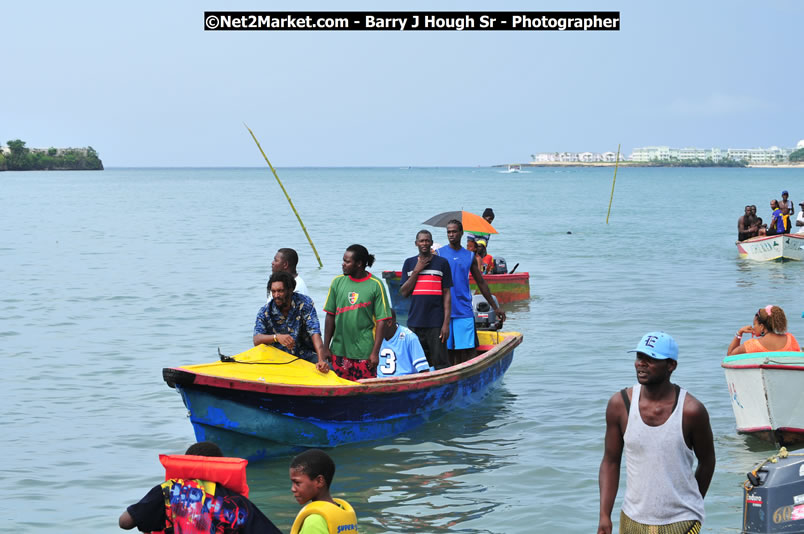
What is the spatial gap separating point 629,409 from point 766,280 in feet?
68.8

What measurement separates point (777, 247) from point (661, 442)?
23641mm

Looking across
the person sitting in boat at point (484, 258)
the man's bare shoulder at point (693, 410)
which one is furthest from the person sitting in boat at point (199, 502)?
the person sitting in boat at point (484, 258)

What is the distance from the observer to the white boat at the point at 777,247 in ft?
85.6

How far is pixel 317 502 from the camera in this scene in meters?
4.50

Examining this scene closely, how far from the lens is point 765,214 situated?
58156 millimetres

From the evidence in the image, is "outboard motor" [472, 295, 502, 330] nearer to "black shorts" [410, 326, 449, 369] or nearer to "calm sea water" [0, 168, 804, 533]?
"calm sea water" [0, 168, 804, 533]

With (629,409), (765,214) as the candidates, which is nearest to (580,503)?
(629,409)

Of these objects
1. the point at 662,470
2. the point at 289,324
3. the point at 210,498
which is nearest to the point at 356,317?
the point at 289,324

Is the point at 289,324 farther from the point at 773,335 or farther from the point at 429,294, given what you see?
the point at 773,335

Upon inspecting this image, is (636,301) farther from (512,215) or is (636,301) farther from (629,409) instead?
(512,215)

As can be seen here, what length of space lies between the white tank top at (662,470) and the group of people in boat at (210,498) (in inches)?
53.9

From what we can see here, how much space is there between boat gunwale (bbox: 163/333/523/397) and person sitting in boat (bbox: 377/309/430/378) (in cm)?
19

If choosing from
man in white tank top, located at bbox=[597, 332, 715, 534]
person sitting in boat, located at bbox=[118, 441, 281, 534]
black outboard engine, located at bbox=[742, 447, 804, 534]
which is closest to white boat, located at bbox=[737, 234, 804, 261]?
black outboard engine, located at bbox=[742, 447, 804, 534]

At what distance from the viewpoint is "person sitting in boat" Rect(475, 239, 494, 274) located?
55.6 ft
